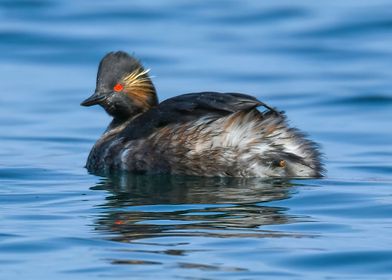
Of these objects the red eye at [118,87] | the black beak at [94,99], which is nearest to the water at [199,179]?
the black beak at [94,99]

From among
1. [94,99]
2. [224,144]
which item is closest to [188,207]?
[224,144]

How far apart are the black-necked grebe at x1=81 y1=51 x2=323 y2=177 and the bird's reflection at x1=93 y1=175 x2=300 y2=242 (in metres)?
0.11

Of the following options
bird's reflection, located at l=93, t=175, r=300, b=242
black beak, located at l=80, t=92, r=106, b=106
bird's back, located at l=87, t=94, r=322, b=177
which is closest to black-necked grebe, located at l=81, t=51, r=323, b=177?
bird's back, located at l=87, t=94, r=322, b=177

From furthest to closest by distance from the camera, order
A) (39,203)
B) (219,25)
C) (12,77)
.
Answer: (219,25)
(12,77)
(39,203)

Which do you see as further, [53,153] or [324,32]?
[324,32]

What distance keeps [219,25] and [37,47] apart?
3169 mm

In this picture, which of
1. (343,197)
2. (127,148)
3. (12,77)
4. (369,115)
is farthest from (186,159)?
(12,77)

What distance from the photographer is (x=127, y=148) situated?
36.4 ft

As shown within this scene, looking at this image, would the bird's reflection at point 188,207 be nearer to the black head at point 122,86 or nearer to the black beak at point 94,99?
the black beak at point 94,99

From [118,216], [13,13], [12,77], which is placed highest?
[13,13]

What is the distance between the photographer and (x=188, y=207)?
30.6 ft

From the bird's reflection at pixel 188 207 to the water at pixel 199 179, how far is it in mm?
20

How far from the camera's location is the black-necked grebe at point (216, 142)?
34.3 ft

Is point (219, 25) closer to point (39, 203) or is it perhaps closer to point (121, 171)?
point (121, 171)
